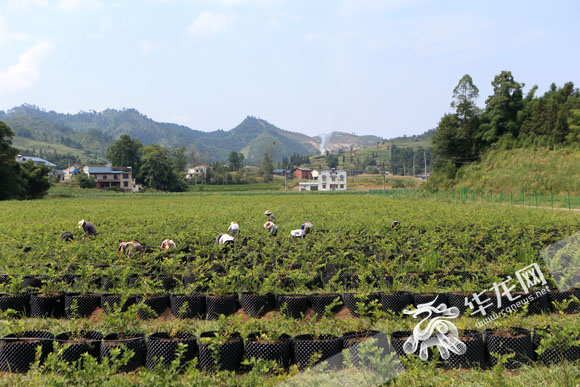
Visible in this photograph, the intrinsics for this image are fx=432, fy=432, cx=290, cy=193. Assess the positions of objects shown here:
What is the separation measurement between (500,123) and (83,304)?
63215 mm

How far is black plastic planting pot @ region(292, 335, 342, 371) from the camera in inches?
195

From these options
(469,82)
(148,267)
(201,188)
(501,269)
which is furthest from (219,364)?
(201,188)

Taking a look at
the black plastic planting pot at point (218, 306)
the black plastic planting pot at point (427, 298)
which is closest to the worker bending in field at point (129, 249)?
the black plastic planting pot at point (218, 306)

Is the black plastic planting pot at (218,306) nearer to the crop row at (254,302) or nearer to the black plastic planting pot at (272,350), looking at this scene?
the crop row at (254,302)

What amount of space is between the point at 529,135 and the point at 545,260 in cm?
5285

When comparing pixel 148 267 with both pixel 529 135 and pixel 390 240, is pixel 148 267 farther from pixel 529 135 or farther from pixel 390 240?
pixel 529 135

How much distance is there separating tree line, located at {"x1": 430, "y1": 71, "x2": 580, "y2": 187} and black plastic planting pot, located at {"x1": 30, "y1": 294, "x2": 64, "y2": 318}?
2127 inches

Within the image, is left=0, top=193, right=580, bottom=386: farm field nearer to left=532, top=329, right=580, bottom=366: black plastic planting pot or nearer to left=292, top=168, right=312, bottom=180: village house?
left=532, top=329, right=580, bottom=366: black plastic planting pot

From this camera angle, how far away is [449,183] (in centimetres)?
6066

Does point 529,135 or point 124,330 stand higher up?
point 529,135

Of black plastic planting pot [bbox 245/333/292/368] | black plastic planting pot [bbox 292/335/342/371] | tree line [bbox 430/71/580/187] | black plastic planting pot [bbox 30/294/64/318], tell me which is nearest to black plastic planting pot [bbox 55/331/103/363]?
black plastic planting pot [bbox 245/333/292/368]

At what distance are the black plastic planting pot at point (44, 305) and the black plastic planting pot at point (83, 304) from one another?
0.15 metres

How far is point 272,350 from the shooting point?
4.97 meters

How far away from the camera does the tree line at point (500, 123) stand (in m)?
52.6
